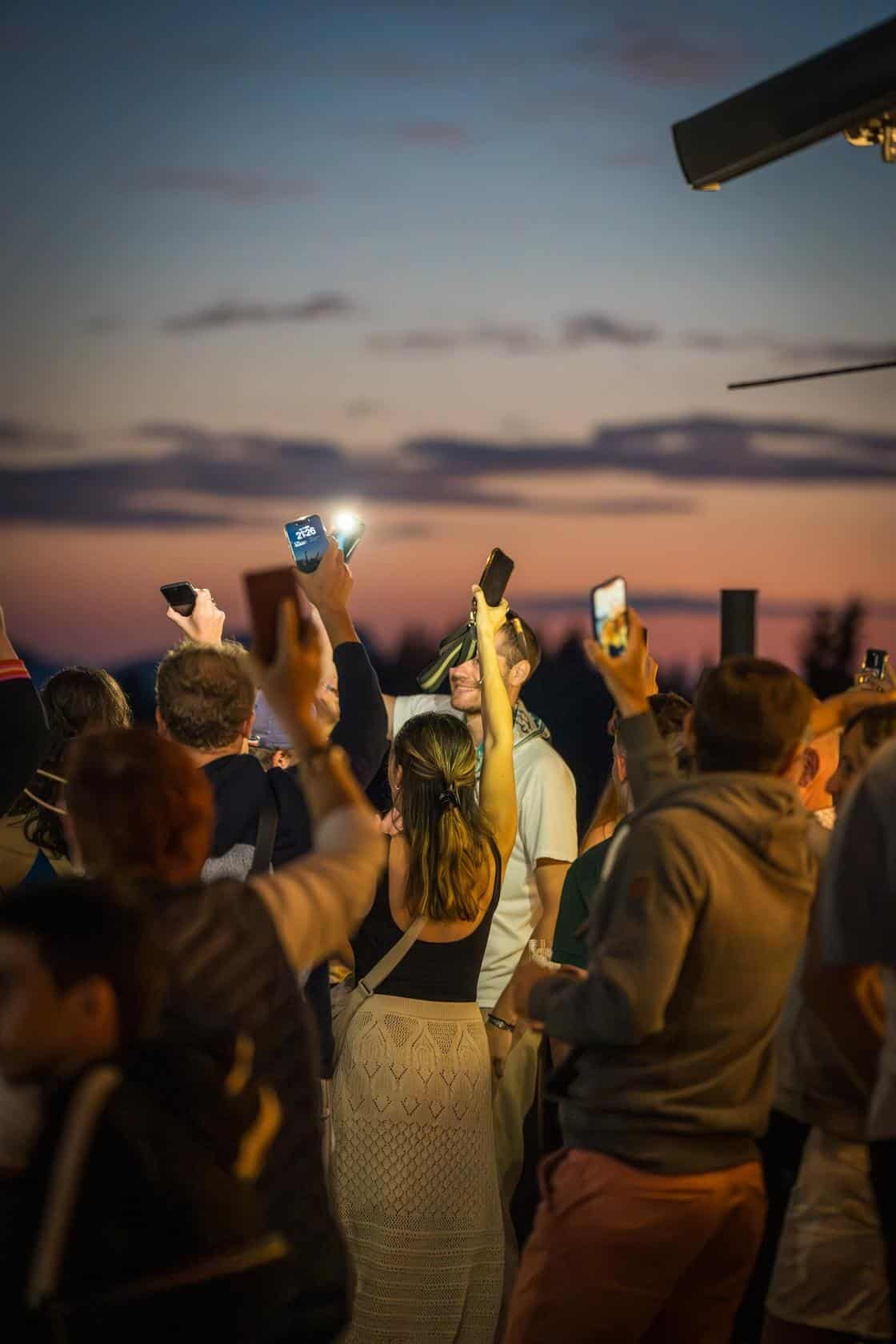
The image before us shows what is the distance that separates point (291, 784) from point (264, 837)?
120 mm

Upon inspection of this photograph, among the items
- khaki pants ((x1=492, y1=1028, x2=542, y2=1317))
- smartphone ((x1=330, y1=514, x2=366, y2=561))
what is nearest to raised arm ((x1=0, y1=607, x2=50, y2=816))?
smartphone ((x1=330, y1=514, x2=366, y2=561))

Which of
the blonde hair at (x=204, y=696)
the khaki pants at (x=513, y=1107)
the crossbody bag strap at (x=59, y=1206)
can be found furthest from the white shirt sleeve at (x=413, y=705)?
the crossbody bag strap at (x=59, y=1206)

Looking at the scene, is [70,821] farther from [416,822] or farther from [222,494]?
[222,494]

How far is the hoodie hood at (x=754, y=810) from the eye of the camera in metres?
2.26

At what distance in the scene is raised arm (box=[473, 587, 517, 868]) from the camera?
143 inches

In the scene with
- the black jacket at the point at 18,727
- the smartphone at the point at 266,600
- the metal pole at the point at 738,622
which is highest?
the smartphone at the point at 266,600

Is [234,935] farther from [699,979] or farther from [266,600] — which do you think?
[699,979]

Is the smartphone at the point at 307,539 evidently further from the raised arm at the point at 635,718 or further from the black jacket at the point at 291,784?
the raised arm at the point at 635,718

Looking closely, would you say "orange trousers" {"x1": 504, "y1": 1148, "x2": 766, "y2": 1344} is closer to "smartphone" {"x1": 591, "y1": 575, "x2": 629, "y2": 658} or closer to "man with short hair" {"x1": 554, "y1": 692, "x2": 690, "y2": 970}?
"smartphone" {"x1": 591, "y1": 575, "x2": 629, "y2": 658}

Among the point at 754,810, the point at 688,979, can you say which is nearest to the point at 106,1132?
the point at 688,979

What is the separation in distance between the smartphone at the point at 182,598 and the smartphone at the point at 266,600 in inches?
73.8

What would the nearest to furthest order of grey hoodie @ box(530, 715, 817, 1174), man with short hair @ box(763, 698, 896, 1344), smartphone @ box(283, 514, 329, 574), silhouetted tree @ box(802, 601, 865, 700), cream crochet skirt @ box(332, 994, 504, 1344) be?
grey hoodie @ box(530, 715, 817, 1174), man with short hair @ box(763, 698, 896, 1344), smartphone @ box(283, 514, 329, 574), cream crochet skirt @ box(332, 994, 504, 1344), silhouetted tree @ box(802, 601, 865, 700)

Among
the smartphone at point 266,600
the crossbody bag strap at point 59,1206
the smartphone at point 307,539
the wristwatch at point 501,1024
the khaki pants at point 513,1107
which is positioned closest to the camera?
the crossbody bag strap at point 59,1206

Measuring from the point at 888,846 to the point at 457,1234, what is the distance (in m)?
1.89
